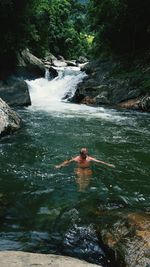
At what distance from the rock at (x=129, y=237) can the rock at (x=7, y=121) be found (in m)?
7.42

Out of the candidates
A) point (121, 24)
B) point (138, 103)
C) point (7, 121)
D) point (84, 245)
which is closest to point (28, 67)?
point (121, 24)

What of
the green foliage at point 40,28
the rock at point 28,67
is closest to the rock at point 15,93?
the green foliage at point 40,28

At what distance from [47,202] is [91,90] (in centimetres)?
1529

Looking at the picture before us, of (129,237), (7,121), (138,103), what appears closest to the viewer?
(129,237)

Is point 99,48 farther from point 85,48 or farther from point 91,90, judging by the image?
Answer: point 85,48

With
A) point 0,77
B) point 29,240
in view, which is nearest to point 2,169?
point 29,240

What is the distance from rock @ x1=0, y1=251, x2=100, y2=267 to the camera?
17.0 feet

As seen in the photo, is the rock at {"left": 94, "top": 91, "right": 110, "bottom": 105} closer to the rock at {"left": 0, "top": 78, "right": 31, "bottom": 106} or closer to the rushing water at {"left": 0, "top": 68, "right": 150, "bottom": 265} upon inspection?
the rock at {"left": 0, "top": 78, "right": 31, "bottom": 106}

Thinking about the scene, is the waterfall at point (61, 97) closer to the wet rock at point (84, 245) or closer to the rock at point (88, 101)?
the rock at point (88, 101)

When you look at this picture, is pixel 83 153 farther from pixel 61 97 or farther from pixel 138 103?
pixel 61 97

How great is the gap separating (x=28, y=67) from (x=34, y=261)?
71.7 ft

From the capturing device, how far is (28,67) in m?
26.2

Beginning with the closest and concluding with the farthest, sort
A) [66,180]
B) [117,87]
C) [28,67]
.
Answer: [66,180] < [117,87] < [28,67]

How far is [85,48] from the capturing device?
5266 cm
